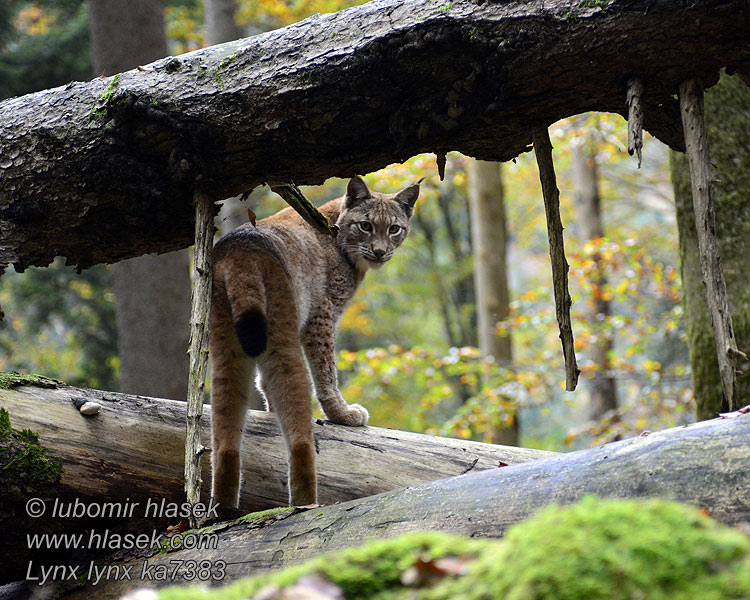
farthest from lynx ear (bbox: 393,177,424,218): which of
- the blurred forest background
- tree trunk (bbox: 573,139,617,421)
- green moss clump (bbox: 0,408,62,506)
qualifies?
tree trunk (bbox: 573,139,617,421)

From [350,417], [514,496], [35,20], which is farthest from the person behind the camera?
[35,20]

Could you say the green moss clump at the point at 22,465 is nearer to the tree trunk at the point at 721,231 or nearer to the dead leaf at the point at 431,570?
the dead leaf at the point at 431,570

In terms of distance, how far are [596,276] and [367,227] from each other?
199 inches

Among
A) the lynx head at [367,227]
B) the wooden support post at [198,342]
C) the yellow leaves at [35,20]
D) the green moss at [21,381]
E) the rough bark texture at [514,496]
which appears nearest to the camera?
the rough bark texture at [514,496]

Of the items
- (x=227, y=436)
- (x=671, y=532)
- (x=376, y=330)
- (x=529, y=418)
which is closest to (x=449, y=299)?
(x=376, y=330)

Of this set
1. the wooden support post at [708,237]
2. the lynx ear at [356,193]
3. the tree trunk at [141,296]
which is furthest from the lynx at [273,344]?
the tree trunk at [141,296]

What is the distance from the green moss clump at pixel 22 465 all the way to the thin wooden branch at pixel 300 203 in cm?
196

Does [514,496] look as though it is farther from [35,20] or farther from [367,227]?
[35,20]

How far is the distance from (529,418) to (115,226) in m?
21.4

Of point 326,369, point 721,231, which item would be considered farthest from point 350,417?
point 721,231

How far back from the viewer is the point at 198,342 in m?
3.83

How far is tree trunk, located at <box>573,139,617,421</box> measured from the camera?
11.0 metres

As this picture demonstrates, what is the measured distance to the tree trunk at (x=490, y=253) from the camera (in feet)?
34.2

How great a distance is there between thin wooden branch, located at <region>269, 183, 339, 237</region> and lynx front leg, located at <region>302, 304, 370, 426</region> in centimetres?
98
